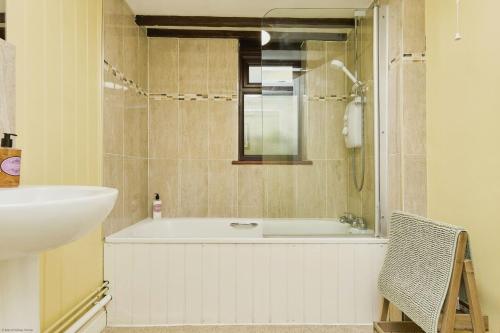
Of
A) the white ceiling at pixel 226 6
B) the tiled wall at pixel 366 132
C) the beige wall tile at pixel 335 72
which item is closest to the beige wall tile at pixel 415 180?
the tiled wall at pixel 366 132

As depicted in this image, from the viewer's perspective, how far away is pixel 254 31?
2.97m

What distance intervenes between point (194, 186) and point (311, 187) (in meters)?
1.08

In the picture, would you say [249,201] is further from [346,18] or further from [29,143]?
[29,143]

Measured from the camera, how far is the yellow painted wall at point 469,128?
58.2 inches

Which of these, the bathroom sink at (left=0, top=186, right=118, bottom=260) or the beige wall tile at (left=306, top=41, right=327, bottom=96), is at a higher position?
the beige wall tile at (left=306, top=41, right=327, bottom=96)

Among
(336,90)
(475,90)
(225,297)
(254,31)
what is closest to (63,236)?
(225,297)

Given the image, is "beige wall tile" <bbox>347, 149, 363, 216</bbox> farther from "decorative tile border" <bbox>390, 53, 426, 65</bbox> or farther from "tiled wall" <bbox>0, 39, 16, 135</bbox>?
"tiled wall" <bbox>0, 39, 16, 135</bbox>

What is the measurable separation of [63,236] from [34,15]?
105 cm

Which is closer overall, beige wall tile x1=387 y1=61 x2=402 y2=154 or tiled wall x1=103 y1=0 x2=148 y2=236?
beige wall tile x1=387 y1=61 x2=402 y2=154

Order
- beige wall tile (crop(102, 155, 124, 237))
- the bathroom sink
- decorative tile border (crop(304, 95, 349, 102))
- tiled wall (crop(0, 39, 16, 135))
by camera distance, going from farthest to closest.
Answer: decorative tile border (crop(304, 95, 349, 102)) < beige wall tile (crop(102, 155, 124, 237)) < tiled wall (crop(0, 39, 16, 135)) < the bathroom sink

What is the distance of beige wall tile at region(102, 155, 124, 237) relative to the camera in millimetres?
2129

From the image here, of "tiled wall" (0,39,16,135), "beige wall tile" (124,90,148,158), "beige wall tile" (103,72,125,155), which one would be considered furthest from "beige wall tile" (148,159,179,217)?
"tiled wall" (0,39,16,135)

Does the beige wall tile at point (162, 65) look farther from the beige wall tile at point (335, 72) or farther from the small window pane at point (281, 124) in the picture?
the beige wall tile at point (335, 72)

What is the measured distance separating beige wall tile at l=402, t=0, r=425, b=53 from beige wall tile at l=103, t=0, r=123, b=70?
5.83 feet
